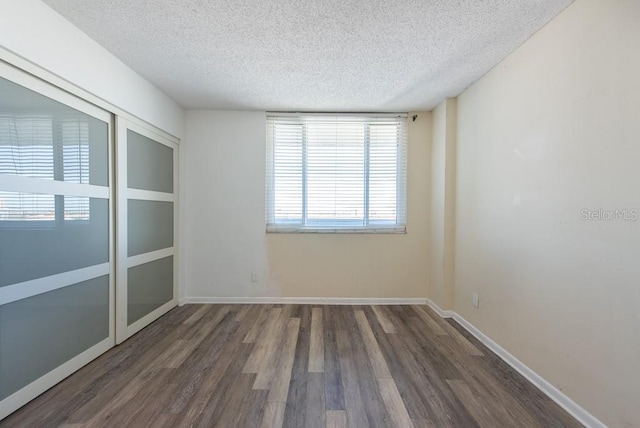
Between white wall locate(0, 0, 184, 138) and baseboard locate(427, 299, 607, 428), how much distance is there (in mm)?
3840

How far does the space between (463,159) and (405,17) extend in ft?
5.30

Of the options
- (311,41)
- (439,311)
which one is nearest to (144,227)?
(311,41)

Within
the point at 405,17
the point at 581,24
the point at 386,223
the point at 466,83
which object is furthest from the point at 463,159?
the point at 405,17

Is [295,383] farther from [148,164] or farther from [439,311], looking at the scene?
[148,164]

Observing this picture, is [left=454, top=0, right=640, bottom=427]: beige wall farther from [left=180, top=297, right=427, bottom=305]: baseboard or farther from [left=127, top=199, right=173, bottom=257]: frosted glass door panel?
[left=127, top=199, right=173, bottom=257]: frosted glass door panel

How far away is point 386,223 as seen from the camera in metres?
3.41

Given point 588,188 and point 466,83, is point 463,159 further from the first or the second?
point 588,188

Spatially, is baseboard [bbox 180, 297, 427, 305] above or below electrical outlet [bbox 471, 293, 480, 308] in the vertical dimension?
below

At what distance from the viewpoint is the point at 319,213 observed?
3.42 m

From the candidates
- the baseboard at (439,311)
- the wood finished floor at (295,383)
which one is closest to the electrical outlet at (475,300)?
the wood finished floor at (295,383)

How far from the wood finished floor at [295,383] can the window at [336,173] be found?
4.22 ft

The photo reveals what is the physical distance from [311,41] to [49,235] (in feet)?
7.44

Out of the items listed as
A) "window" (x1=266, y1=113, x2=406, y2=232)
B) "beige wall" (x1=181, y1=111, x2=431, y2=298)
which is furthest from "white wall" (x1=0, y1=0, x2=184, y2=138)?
"window" (x1=266, y1=113, x2=406, y2=232)

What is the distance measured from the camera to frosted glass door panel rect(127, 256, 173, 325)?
2.51 meters
